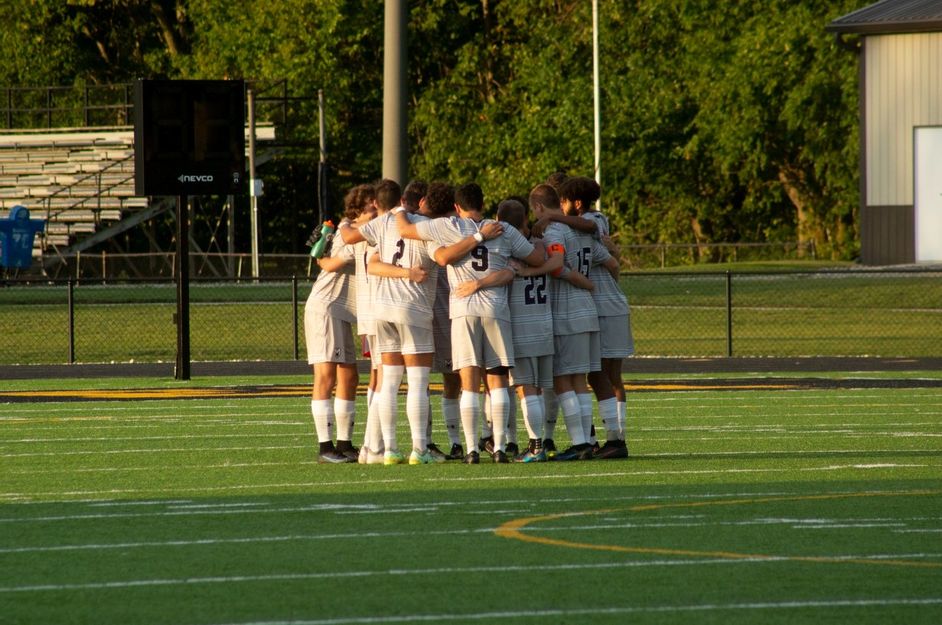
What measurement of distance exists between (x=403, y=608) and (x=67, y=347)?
76.9 ft

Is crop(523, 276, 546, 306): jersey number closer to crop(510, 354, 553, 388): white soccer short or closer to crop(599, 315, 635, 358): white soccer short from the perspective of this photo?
crop(510, 354, 553, 388): white soccer short

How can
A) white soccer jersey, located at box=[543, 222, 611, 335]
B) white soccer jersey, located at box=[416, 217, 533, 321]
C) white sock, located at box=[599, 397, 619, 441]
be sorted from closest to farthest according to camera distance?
white soccer jersey, located at box=[416, 217, 533, 321]
white soccer jersey, located at box=[543, 222, 611, 335]
white sock, located at box=[599, 397, 619, 441]

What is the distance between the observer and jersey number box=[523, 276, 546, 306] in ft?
41.0

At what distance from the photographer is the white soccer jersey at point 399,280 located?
12219 millimetres

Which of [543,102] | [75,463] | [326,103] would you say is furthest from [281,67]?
[75,463]

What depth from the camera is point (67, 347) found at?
29859 mm

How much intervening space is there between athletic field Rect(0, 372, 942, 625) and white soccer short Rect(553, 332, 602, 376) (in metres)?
0.66

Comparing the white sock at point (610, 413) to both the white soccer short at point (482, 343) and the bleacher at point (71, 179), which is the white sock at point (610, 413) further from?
the bleacher at point (71, 179)

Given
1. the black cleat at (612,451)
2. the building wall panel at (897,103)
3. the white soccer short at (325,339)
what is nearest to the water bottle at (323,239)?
the white soccer short at (325,339)

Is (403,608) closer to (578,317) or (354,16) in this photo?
(578,317)

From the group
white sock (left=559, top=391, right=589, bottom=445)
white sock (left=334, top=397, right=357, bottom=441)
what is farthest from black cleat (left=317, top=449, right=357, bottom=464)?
white sock (left=559, top=391, right=589, bottom=445)

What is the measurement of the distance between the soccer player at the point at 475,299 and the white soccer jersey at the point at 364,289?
446mm

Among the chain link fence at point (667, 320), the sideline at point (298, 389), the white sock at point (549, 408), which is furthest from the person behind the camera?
the chain link fence at point (667, 320)

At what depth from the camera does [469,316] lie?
12234mm
